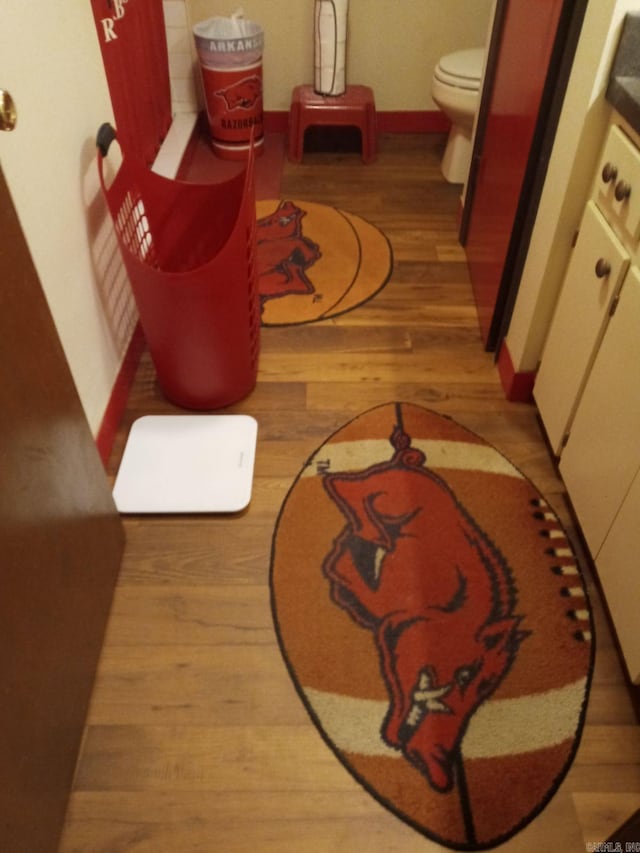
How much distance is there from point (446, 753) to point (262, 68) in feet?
9.27

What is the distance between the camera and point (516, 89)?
164 cm

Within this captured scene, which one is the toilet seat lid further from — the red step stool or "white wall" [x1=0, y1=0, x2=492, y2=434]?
"white wall" [x1=0, y1=0, x2=492, y2=434]

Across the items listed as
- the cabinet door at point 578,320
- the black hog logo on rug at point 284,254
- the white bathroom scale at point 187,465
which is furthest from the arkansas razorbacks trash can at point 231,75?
the cabinet door at point 578,320

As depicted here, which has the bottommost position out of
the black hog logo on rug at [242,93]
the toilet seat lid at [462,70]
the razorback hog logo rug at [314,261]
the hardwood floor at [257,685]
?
the razorback hog logo rug at [314,261]

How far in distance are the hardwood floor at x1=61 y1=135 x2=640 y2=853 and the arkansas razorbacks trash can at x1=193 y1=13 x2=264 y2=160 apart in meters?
1.34

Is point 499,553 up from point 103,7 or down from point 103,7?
down

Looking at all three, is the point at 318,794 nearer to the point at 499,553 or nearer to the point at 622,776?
the point at 622,776

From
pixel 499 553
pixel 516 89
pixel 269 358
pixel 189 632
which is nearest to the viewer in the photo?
pixel 189 632

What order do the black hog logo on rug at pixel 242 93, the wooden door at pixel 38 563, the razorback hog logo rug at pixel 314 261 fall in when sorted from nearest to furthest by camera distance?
the wooden door at pixel 38 563
the razorback hog logo rug at pixel 314 261
the black hog logo on rug at pixel 242 93

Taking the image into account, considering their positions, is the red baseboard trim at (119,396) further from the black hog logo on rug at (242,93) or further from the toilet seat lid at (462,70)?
the toilet seat lid at (462,70)

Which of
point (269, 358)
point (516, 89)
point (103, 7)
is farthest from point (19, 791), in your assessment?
point (103, 7)

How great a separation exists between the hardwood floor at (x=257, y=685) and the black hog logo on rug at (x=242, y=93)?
1344mm

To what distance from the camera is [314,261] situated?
2.32 meters

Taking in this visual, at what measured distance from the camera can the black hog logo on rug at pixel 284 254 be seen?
2.20m
